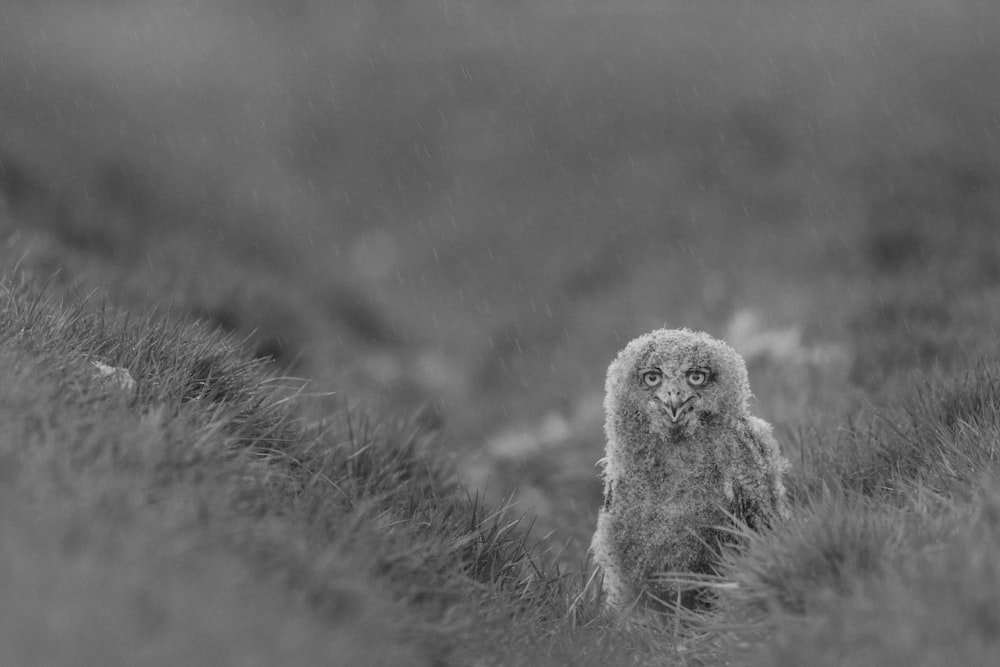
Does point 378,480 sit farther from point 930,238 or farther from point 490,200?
point 490,200

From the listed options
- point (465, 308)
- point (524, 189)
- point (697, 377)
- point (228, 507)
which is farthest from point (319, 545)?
point (524, 189)

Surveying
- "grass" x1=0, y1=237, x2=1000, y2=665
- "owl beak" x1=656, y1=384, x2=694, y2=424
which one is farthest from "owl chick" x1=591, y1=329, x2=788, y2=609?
"grass" x1=0, y1=237, x2=1000, y2=665

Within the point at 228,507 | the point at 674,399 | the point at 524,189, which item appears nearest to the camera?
the point at 228,507

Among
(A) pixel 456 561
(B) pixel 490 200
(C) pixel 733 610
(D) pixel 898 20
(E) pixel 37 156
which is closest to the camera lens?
(C) pixel 733 610

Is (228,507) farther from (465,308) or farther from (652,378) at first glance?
(465,308)

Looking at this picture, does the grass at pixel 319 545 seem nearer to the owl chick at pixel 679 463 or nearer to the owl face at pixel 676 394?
the owl chick at pixel 679 463

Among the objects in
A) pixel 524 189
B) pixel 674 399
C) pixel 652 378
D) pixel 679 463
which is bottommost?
pixel 679 463

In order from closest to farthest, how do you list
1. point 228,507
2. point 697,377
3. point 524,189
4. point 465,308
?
point 228,507 < point 697,377 < point 465,308 < point 524,189

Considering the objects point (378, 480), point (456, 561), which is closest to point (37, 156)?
point (378, 480)
